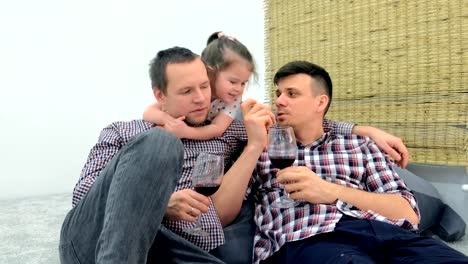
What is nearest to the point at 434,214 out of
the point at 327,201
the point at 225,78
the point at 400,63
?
the point at 400,63

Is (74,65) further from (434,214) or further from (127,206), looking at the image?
(434,214)

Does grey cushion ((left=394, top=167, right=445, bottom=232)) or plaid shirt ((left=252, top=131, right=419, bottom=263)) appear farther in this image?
grey cushion ((left=394, top=167, right=445, bottom=232))

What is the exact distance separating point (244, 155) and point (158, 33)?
2.31 m

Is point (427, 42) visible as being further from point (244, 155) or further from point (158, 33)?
point (158, 33)

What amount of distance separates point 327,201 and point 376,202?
6.6 inches

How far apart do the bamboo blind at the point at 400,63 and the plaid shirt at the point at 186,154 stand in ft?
3.73

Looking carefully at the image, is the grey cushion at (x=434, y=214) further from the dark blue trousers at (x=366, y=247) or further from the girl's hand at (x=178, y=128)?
the girl's hand at (x=178, y=128)

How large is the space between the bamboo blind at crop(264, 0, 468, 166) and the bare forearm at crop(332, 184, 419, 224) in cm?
97

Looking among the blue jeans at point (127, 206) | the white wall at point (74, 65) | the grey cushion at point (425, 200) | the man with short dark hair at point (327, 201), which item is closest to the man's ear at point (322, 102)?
the man with short dark hair at point (327, 201)

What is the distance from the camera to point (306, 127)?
160 cm

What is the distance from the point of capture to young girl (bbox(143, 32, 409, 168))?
1.51 meters

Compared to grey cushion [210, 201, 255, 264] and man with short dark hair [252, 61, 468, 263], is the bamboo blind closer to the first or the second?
man with short dark hair [252, 61, 468, 263]

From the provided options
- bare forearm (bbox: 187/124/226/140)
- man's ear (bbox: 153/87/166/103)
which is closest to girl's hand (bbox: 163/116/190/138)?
bare forearm (bbox: 187/124/226/140)

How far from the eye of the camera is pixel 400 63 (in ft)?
7.45
